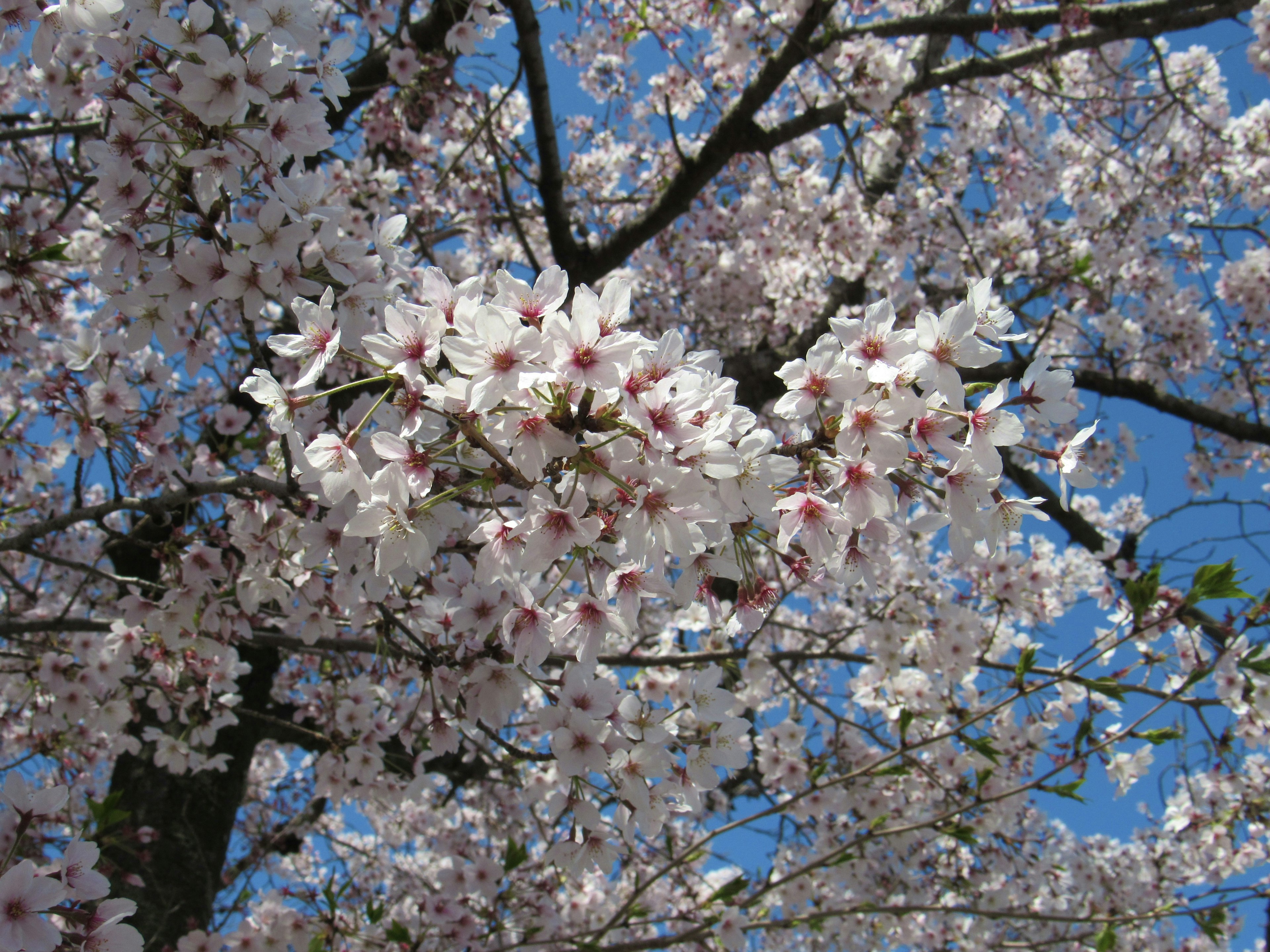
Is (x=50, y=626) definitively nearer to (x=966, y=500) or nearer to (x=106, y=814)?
(x=106, y=814)

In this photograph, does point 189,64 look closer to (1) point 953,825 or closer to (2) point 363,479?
(2) point 363,479

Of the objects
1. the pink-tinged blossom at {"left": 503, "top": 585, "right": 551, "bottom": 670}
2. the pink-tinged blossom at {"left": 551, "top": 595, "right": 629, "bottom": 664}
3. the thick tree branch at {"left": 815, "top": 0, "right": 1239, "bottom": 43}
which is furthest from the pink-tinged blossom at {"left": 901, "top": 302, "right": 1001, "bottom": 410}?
the thick tree branch at {"left": 815, "top": 0, "right": 1239, "bottom": 43}

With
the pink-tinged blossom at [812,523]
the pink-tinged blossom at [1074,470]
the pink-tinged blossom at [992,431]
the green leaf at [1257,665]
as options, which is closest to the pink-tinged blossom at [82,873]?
the pink-tinged blossom at [812,523]

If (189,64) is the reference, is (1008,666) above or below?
Answer: below

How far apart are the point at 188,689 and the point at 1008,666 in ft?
9.58

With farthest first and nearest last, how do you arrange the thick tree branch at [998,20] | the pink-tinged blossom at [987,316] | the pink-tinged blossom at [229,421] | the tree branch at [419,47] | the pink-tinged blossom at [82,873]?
the tree branch at [419,47], the thick tree branch at [998,20], the pink-tinged blossom at [229,421], the pink-tinged blossom at [82,873], the pink-tinged blossom at [987,316]

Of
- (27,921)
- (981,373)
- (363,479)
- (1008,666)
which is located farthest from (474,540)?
(981,373)

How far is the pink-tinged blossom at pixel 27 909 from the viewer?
1241mm

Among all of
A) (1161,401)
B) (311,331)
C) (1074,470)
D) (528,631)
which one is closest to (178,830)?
(528,631)

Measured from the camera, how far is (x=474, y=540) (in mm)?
1374

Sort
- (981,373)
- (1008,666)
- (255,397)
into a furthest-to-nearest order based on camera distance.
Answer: (981,373)
(1008,666)
(255,397)

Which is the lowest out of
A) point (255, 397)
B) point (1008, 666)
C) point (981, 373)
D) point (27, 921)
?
point (27, 921)

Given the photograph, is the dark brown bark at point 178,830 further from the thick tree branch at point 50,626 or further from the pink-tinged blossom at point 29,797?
the pink-tinged blossom at point 29,797

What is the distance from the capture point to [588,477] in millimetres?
1195
